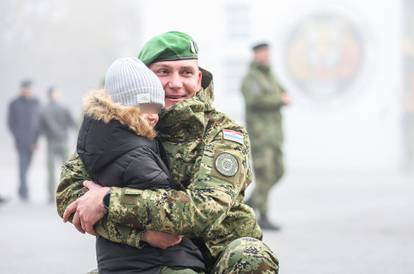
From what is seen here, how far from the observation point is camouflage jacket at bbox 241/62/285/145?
351 inches

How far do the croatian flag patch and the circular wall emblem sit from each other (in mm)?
29250

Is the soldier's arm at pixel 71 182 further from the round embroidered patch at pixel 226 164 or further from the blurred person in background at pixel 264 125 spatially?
the blurred person in background at pixel 264 125

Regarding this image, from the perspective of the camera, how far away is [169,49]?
128 inches

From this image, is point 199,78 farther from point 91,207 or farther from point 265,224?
point 265,224

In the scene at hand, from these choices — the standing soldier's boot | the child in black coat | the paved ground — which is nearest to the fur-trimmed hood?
the child in black coat

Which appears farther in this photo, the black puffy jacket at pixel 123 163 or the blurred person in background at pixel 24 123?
the blurred person in background at pixel 24 123

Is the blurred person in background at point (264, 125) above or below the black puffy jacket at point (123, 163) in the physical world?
below

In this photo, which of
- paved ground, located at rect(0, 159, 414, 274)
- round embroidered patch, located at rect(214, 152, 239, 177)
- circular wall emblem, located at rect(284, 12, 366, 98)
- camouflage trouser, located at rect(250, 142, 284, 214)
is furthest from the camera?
circular wall emblem, located at rect(284, 12, 366, 98)

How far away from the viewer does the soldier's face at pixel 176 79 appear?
326cm

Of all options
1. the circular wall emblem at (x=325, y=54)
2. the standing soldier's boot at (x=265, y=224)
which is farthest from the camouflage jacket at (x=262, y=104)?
the circular wall emblem at (x=325, y=54)

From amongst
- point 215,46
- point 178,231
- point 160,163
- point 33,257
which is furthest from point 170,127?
point 215,46

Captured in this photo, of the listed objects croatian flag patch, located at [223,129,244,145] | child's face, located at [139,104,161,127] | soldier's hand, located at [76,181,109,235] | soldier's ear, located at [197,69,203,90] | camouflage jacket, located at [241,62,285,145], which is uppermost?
soldier's ear, located at [197,69,203,90]

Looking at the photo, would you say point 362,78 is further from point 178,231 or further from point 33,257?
point 178,231

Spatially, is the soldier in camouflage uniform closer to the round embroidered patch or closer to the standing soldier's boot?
the round embroidered patch
